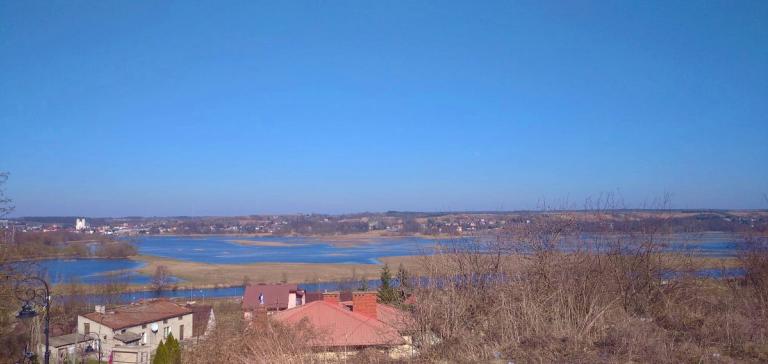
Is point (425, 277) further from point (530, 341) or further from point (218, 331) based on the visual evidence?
point (218, 331)

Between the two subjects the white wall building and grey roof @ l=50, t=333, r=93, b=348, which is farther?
the white wall building

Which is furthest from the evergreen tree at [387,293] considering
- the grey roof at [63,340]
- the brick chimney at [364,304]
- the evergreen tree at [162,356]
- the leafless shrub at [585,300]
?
the grey roof at [63,340]

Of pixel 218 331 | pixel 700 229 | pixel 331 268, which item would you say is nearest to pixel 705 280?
pixel 700 229

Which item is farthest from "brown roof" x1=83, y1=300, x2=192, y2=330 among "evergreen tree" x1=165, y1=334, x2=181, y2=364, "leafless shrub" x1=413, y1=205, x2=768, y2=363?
"leafless shrub" x1=413, y1=205, x2=768, y2=363

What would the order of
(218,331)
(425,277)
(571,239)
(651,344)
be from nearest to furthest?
(651,344), (425,277), (571,239), (218,331)

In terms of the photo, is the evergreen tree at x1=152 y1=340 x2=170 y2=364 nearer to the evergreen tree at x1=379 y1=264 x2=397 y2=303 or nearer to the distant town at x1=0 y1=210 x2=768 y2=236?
the evergreen tree at x1=379 y1=264 x2=397 y2=303

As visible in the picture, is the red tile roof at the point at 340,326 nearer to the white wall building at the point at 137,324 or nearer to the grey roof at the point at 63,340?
the grey roof at the point at 63,340
